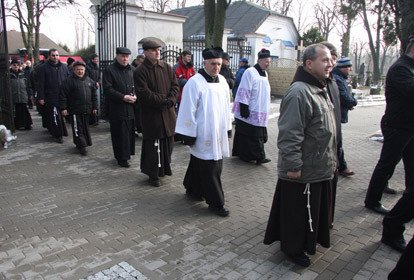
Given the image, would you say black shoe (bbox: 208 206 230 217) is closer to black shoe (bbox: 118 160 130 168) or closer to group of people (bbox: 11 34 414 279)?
group of people (bbox: 11 34 414 279)

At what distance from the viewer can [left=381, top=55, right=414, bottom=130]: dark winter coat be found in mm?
4031

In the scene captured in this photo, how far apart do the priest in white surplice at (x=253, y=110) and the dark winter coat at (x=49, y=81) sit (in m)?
4.22

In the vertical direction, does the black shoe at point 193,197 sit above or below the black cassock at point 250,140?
below

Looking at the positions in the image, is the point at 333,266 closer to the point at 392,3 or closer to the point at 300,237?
the point at 300,237

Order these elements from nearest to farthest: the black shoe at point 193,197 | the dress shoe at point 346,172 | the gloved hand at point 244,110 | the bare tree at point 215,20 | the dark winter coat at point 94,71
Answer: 1. the black shoe at point 193,197
2. the dress shoe at point 346,172
3. the gloved hand at point 244,110
4. the dark winter coat at point 94,71
5. the bare tree at point 215,20

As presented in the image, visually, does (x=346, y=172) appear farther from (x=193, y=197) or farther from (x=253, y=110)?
(x=193, y=197)

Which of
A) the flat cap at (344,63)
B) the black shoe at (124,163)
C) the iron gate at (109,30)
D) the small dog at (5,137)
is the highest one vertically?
the iron gate at (109,30)

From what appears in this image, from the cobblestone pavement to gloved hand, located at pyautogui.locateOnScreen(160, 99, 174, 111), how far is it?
1152 mm

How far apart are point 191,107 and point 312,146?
1638 mm

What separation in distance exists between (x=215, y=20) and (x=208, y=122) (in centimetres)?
834

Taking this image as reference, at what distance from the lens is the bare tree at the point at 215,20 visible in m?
11.7

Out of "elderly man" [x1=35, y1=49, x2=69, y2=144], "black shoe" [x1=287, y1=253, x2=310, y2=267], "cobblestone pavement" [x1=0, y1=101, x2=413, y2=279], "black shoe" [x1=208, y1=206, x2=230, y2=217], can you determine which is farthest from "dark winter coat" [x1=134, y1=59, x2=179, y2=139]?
"elderly man" [x1=35, y1=49, x2=69, y2=144]

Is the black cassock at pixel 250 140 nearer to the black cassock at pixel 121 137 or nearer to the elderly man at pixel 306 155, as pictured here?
the black cassock at pixel 121 137

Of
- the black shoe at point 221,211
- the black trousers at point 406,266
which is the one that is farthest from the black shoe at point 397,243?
the black shoe at point 221,211
